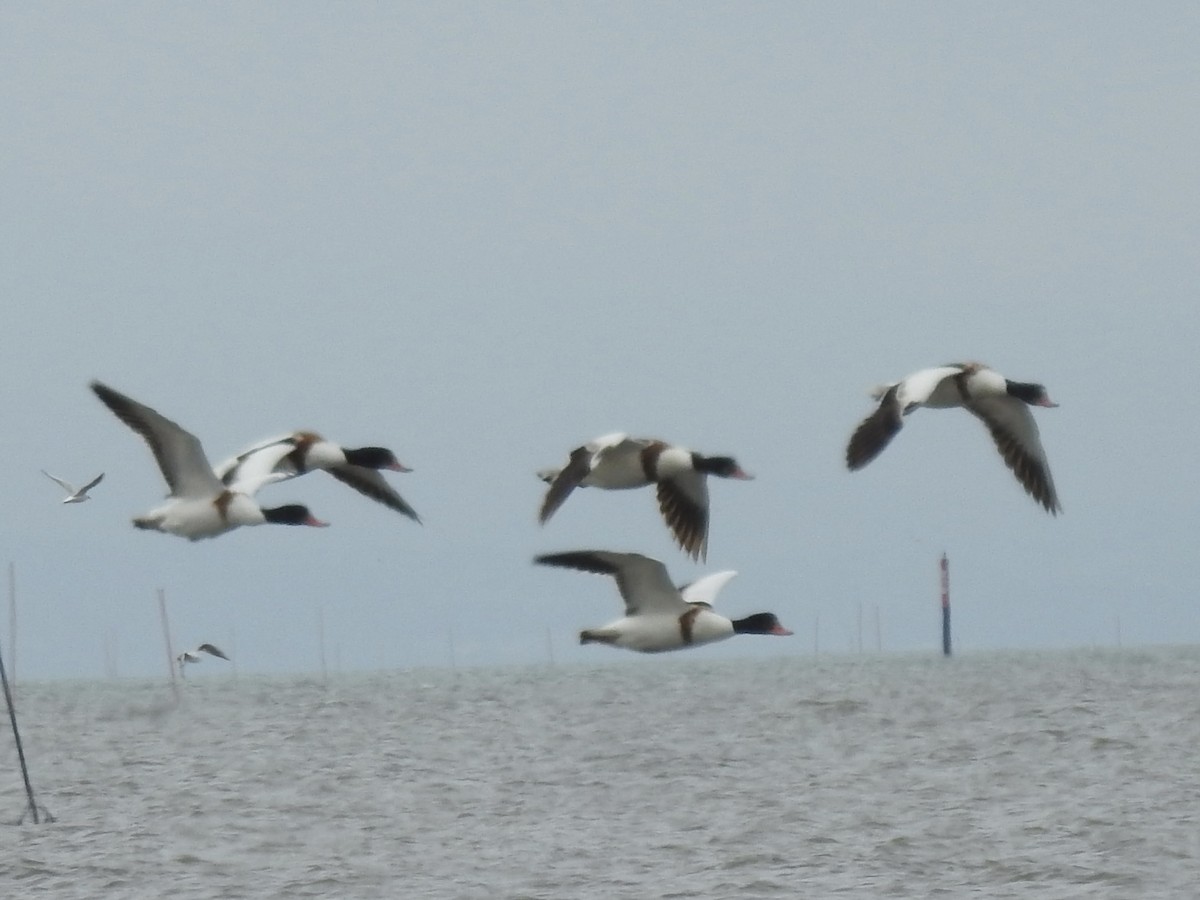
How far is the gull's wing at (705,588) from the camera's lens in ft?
55.4

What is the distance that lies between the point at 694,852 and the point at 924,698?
3324 cm

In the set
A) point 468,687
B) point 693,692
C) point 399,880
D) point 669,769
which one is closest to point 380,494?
point 399,880

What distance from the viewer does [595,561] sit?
16266 mm

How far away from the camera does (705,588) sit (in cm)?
1720

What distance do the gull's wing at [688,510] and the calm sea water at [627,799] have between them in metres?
5.52

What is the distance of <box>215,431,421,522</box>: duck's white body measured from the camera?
18.2 meters

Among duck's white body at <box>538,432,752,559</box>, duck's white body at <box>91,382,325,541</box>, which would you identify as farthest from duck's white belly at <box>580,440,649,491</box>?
duck's white body at <box>91,382,325,541</box>

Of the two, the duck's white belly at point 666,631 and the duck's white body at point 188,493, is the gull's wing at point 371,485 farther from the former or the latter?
the duck's white belly at point 666,631

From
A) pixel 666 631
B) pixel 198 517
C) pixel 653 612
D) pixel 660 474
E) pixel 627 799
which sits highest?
pixel 660 474

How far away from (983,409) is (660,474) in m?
2.75

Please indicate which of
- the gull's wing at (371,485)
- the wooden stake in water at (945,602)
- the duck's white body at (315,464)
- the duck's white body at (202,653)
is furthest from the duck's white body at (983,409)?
the wooden stake in water at (945,602)

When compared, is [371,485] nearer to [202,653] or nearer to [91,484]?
[91,484]

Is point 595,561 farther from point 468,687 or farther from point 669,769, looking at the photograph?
point 468,687

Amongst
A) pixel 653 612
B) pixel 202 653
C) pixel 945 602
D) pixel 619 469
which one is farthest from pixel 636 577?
pixel 945 602
